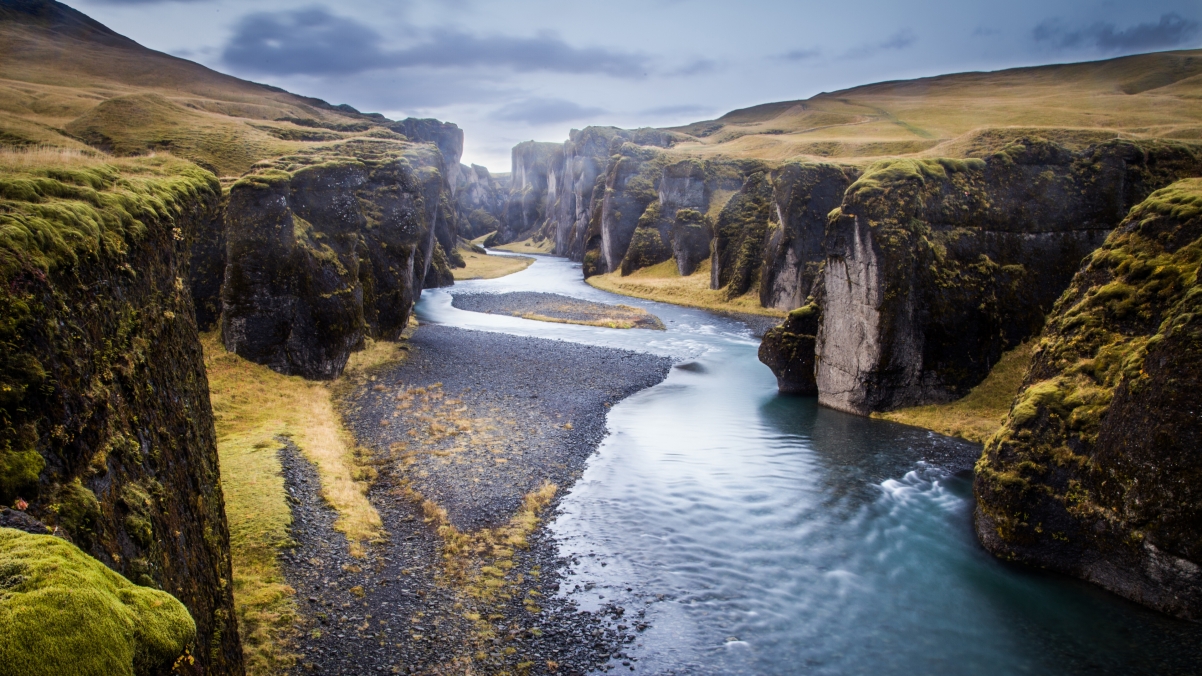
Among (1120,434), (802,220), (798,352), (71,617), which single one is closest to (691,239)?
(802,220)


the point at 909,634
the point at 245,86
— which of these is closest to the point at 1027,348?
the point at 909,634

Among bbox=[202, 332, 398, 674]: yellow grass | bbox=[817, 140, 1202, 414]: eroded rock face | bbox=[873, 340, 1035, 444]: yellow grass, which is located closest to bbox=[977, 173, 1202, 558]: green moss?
bbox=[873, 340, 1035, 444]: yellow grass

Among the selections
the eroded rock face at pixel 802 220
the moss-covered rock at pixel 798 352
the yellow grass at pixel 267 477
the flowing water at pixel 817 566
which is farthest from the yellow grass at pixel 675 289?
the yellow grass at pixel 267 477

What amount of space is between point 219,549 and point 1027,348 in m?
32.7

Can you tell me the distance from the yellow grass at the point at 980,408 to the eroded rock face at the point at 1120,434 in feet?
23.0

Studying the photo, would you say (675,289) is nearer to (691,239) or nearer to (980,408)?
(691,239)

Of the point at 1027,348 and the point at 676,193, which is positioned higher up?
the point at 676,193

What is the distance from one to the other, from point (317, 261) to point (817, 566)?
2962 cm

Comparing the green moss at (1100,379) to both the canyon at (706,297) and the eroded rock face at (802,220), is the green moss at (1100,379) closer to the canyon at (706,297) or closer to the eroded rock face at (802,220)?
the canyon at (706,297)

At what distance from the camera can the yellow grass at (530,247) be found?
152m

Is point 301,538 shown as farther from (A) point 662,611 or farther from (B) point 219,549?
(A) point 662,611

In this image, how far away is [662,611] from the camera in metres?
15.6

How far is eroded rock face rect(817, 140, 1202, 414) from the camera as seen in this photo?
2931 cm

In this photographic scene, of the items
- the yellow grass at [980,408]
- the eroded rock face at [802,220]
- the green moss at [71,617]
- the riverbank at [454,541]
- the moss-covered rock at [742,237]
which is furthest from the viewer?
the moss-covered rock at [742,237]
